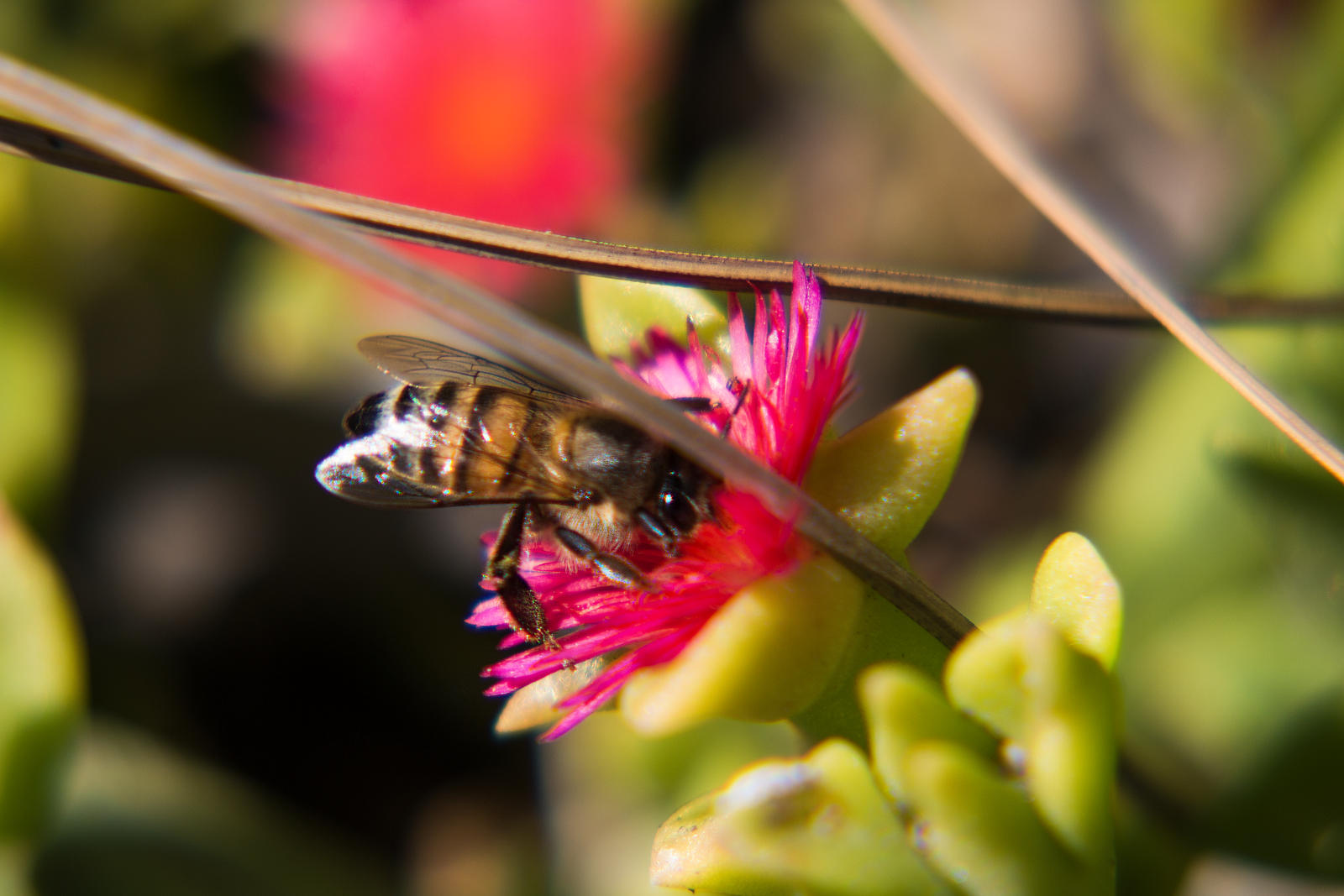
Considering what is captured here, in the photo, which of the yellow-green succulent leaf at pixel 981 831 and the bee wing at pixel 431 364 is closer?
the yellow-green succulent leaf at pixel 981 831

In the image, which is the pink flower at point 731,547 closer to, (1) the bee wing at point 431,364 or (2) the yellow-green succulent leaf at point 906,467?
(2) the yellow-green succulent leaf at point 906,467

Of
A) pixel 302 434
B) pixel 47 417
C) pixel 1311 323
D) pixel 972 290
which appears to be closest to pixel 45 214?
pixel 302 434

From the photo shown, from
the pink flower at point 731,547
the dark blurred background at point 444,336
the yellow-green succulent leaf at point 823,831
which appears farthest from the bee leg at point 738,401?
the dark blurred background at point 444,336

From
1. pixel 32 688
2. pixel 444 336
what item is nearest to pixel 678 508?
pixel 32 688

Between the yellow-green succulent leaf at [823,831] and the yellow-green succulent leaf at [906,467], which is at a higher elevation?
the yellow-green succulent leaf at [906,467]

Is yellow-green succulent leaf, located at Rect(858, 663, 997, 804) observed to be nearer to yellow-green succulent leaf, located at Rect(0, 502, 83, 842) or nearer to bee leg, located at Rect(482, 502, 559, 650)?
bee leg, located at Rect(482, 502, 559, 650)

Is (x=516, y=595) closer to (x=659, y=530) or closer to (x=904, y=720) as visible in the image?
(x=659, y=530)

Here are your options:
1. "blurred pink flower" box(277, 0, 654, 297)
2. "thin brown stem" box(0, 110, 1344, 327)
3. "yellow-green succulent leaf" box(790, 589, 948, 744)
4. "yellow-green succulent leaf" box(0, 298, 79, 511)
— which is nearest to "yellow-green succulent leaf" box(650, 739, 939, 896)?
"yellow-green succulent leaf" box(790, 589, 948, 744)

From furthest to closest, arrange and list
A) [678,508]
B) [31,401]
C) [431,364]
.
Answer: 1. [31,401]
2. [431,364]
3. [678,508]
